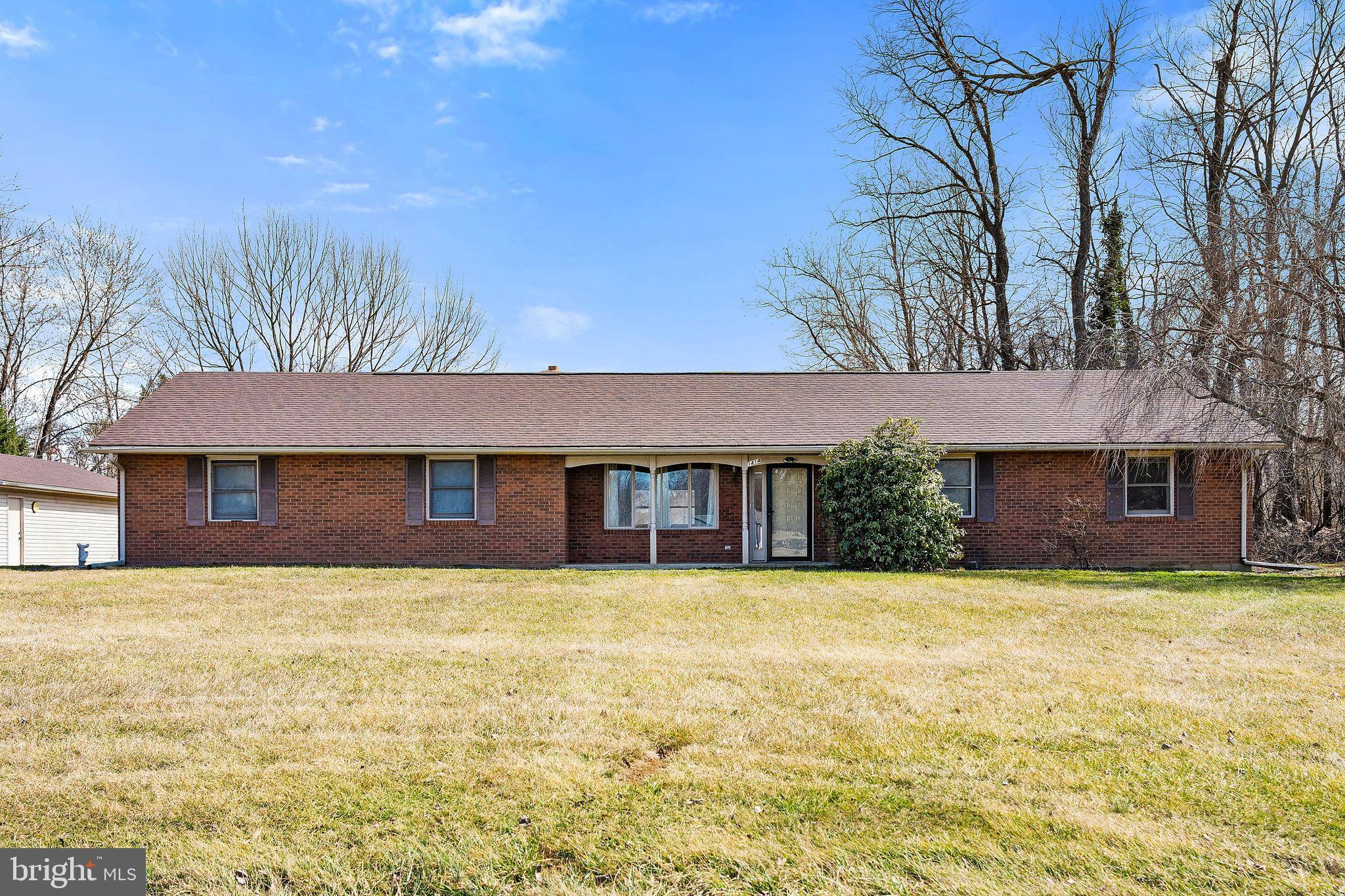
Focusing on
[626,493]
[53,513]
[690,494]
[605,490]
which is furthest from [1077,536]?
[53,513]

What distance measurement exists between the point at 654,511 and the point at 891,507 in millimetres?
4480

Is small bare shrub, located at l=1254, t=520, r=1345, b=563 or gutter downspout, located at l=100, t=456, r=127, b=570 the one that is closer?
gutter downspout, located at l=100, t=456, r=127, b=570

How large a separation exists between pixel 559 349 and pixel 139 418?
523 inches

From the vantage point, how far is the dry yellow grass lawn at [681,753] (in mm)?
3256

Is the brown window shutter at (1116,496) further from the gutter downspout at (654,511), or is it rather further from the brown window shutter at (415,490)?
the brown window shutter at (415,490)

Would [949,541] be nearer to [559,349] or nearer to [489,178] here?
[489,178]

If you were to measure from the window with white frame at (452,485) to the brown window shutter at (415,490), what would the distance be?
19 centimetres

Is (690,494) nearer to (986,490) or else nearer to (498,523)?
(498,523)

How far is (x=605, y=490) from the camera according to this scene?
54.9 ft

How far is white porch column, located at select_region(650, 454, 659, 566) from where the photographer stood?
16.2 m

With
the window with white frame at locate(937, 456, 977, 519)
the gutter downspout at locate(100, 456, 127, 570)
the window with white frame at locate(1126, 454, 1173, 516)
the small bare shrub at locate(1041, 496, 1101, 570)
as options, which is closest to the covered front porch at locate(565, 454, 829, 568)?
the window with white frame at locate(937, 456, 977, 519)

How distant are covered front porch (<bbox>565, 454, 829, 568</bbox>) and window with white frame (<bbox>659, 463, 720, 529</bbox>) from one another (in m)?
0.01

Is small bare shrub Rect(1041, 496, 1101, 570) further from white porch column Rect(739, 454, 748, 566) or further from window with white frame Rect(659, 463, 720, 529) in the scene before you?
window with white frame Rect(659, 463, 720, 529)

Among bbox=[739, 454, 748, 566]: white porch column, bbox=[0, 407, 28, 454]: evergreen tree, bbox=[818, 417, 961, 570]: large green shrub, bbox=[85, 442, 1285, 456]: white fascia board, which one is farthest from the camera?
bbox=[0, 407, 28, 454]: evergreen tree
